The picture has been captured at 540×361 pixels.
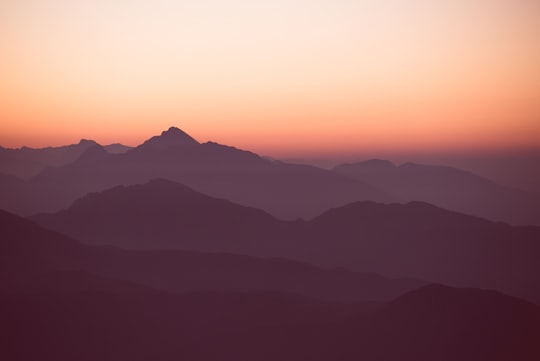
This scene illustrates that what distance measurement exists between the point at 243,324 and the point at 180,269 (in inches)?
2126

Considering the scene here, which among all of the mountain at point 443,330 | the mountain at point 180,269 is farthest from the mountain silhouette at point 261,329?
the mountain at point 180,269

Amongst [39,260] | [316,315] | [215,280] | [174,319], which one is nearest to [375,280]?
[215,280]

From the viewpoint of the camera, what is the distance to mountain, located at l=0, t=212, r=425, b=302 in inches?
4550

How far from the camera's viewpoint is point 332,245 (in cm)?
19438

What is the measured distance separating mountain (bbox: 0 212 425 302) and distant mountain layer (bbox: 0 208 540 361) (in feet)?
52.5

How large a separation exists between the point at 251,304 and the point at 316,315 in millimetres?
11891

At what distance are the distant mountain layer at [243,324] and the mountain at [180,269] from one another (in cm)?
1600

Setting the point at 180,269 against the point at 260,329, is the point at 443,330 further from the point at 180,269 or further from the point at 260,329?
the point at 180,269

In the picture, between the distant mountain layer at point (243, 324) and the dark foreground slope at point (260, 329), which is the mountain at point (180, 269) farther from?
the dark foreground slope at point (260, 329)

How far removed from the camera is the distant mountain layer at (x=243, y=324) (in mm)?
74812

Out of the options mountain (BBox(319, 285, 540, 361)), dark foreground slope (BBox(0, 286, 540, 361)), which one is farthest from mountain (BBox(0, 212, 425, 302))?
mountain (BBox(319, 285, 540, 361))

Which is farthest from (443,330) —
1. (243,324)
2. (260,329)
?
(243,324)

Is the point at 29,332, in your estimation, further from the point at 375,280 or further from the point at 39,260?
the point at 375,280

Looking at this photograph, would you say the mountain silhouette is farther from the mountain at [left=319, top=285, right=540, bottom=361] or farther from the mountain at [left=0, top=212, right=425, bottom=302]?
the mountain at [left=0, top=212, right=425, bottom=302]
